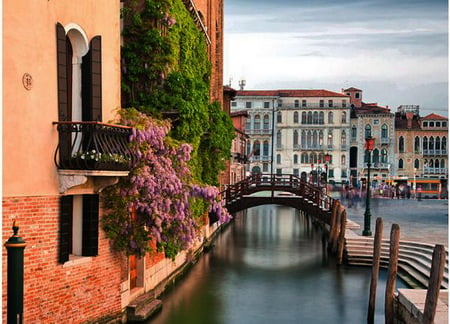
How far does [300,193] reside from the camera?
26.2 m

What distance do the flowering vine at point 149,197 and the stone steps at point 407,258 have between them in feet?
22.9

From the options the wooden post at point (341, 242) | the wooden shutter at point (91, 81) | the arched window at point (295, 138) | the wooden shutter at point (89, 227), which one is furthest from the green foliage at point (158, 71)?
the arched window at point (295, 138)

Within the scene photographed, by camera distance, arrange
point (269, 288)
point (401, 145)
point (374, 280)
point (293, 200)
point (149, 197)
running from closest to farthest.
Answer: point (149, 197) → point (374, 280) → point (269, 288) → point (293, 200) → point (401, 145)

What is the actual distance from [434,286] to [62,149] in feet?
21.3

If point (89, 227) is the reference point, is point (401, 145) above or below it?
above

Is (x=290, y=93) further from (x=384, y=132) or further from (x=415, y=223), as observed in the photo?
(x=415, y=223)

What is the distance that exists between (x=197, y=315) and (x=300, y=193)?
13.1 meters

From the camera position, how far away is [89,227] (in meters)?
10.1

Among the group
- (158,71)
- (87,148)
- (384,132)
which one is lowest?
(87,148)

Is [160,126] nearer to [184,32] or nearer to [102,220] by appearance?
[102,220]

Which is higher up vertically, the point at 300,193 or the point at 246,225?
the point at 300,193

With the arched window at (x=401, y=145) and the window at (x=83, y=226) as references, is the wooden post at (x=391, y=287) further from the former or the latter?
the arched window at (x=401, y=145)

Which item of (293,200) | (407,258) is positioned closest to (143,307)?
(407,258)

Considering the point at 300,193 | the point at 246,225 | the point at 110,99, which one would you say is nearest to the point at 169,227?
the point at 110,99
